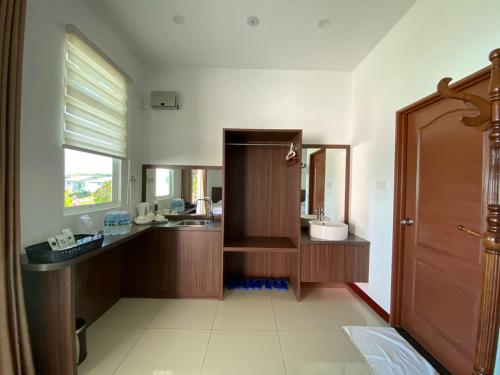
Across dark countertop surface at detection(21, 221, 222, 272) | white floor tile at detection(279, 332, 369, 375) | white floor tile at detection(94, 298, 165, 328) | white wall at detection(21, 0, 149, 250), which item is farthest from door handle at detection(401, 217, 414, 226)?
white wall at detection(21, 0, 149, 250)

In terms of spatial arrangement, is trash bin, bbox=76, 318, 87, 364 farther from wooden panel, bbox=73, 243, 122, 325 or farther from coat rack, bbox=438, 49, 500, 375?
coat rack, bbox=438, 49, 500, 375

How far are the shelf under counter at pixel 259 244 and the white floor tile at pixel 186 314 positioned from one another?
64 cm

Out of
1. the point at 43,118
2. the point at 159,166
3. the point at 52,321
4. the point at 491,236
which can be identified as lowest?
the point at 52,321

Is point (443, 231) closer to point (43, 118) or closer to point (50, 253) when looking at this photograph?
point (50, 253)

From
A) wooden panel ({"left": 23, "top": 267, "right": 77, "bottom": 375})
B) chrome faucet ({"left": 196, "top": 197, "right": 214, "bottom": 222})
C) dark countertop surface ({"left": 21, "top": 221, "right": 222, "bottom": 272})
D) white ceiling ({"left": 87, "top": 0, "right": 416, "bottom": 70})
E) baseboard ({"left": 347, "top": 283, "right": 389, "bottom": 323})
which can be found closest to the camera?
dark countertop surface ({"left": 21, "top": 221, "right": 222, "bottom": 272})

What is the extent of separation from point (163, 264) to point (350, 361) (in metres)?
1.99

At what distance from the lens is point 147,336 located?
6.28 feet

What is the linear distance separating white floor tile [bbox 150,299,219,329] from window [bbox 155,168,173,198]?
133 centimetres

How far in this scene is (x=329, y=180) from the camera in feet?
9.64

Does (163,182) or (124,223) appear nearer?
(124,223)

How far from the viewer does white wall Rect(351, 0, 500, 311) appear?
4.57ft

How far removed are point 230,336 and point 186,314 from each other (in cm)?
57

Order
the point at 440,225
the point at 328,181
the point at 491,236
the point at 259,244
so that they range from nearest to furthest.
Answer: the point at 491,236, the point at 440,225, the point at 259,244, the point at 328,181

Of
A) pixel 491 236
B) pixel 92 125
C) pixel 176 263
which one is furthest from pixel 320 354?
pixel 92 125
